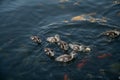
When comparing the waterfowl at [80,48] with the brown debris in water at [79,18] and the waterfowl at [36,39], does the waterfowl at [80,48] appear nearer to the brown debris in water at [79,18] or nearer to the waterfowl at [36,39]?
the waterfowl at [36,39]

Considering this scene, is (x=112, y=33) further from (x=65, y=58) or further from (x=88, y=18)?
(x=65, y=58)

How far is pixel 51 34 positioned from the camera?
1059 cm

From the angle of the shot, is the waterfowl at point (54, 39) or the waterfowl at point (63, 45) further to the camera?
the waterfowl at point (54, 39)

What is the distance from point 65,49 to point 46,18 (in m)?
3.28

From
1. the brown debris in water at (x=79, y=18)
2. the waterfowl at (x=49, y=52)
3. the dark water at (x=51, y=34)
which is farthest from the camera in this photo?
the brown debris in water at (x=79, y=18)

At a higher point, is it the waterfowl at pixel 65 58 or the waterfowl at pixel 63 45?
the waterfowl at pixel 63 45

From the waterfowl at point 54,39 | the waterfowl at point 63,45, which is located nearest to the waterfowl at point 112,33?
the waterfowl at point 63,45

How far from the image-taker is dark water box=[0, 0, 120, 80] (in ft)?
27.7

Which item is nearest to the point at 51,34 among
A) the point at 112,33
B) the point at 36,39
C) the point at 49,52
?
the point at 36,39

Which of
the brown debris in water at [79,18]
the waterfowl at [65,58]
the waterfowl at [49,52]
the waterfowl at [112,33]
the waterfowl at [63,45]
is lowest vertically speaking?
the waterfowl at [65,58]

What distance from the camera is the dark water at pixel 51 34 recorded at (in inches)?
333

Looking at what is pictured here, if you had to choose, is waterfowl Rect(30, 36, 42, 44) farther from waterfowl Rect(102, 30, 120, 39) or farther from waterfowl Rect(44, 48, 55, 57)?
waterfowl Rect(102, 30, 120, 39)

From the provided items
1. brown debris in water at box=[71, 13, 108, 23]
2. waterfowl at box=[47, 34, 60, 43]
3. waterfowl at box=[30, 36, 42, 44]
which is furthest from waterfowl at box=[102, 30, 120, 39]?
waterfowl at box=[30, 36, 42, 44]

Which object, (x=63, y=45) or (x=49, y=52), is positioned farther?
(x=63, y=45)
